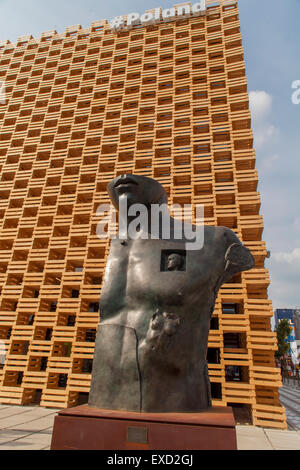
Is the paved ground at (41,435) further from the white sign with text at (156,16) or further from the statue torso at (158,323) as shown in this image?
the white sign with text at (156,16)

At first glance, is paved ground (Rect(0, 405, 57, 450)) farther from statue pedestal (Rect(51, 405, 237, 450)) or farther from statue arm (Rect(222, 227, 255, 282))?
statue arm (Rect(222, 227, 255, 282))

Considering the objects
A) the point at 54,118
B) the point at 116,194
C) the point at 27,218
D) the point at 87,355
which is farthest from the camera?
the point at 54,118

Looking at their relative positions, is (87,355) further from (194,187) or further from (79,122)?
(79,122)

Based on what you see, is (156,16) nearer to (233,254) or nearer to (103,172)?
(103,172)

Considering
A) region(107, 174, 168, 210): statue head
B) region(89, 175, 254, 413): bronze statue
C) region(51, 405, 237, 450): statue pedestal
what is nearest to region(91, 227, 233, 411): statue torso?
region(89, 175, 254, 413): bronze statue

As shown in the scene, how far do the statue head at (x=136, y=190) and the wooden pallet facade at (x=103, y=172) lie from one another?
6236mm

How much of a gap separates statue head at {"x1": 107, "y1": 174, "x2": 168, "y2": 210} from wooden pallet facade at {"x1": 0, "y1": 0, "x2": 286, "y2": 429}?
20.5 feet

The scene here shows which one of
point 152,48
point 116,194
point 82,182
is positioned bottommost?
point 116,194

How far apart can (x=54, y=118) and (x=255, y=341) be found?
1269cm

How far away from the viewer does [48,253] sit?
10.8 m

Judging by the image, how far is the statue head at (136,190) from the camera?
124 inches

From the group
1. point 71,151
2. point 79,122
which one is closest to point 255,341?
point 71,151

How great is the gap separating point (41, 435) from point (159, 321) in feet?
15.8

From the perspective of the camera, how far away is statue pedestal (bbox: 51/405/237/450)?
78.5 inches
